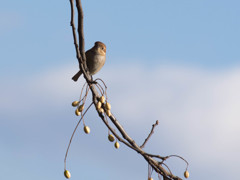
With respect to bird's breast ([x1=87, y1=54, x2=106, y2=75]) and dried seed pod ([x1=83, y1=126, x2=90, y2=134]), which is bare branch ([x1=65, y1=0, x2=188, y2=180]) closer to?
dried seed pod ([x1=83, y1=126, x2=90, y2=134])

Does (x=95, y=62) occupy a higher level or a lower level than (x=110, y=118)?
higher

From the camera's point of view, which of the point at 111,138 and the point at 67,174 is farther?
the point at 111,138

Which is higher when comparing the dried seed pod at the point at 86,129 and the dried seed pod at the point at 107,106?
the dried seed pod at the point at 107,106

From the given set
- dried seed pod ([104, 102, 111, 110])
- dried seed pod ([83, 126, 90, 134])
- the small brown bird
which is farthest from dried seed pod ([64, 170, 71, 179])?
the small brown bird

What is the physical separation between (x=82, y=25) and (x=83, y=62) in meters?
0.37

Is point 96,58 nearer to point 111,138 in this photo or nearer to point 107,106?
point 111,138

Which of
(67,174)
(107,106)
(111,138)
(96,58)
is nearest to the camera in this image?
(107,106)

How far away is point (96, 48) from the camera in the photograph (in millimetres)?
9250

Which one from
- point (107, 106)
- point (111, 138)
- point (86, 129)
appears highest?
point (107, 106)

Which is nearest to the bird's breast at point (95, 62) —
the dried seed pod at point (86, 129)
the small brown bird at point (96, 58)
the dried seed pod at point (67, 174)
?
the small brown bird at point (96, 58)

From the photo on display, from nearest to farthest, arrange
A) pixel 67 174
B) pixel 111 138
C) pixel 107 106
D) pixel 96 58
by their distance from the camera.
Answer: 1. pixel 107 106
2. pixel 67 174
3. pixel 111 138
4. pixel 96 58

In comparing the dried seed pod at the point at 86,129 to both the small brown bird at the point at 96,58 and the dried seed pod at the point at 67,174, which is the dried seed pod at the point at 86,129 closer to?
the dried seed pod at the point at 67,174

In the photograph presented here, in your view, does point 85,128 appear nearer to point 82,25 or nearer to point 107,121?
point 107,121

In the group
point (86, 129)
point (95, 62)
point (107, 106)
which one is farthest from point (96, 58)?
point (107, 106)
